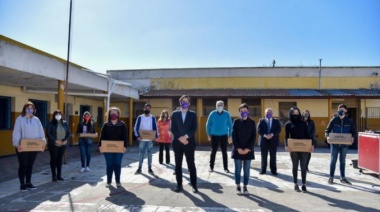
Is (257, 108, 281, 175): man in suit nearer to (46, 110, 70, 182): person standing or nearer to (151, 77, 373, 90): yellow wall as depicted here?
(46, 110, 70, 182): person standing

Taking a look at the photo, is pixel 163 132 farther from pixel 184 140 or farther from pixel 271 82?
pixel 271 82

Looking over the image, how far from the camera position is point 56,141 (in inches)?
312

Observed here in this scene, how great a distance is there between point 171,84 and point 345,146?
17131 mm

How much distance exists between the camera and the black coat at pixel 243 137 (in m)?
6.70

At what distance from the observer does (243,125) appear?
22.3ft

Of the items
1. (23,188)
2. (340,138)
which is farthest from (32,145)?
(340,138)

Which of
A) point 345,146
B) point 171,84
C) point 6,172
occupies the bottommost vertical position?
point 6,172

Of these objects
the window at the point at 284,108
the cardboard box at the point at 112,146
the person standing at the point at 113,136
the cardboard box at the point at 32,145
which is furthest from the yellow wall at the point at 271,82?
the cardboard box at the point at 32,145

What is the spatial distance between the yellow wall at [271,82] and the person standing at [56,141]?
52.6 feet

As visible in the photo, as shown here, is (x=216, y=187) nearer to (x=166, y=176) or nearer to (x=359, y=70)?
(x=166, y=176)

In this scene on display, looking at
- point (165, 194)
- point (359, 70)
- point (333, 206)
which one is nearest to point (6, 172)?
point (165, 194)

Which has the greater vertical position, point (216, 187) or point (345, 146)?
point (345, 146)

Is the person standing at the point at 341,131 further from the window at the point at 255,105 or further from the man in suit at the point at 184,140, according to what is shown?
the window at the point at 255,105

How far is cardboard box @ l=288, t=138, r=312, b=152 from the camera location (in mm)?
6887
